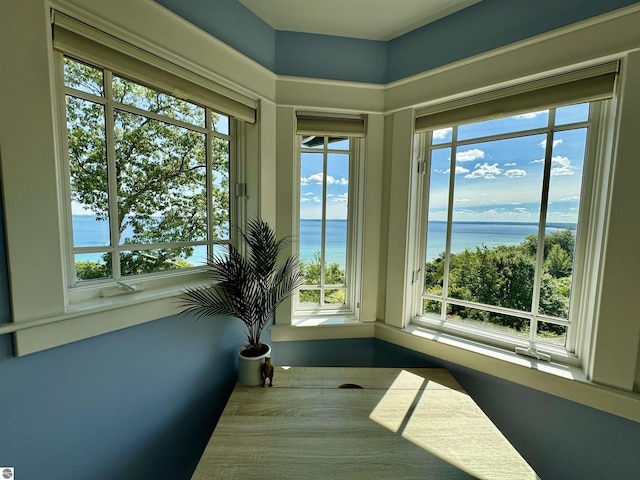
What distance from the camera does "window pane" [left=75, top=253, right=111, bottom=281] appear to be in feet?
3.68

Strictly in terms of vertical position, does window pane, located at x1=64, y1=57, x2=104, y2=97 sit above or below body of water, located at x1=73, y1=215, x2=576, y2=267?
above

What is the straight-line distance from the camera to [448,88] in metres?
1.55

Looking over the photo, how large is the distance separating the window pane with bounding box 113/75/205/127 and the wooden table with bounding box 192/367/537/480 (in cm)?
151

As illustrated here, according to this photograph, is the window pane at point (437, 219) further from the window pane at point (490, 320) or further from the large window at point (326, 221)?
the large window at point (326, 221)

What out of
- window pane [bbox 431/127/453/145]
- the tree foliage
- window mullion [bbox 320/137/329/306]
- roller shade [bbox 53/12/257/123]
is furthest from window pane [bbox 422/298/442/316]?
roller shade [bbox 53/12/257/123]

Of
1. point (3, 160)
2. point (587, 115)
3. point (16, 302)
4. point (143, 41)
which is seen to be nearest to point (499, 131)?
point (587, 115)

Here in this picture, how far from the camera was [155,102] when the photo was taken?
1301 mm

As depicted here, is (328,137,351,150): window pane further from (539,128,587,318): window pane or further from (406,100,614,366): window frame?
(539,128,587,318): window pane

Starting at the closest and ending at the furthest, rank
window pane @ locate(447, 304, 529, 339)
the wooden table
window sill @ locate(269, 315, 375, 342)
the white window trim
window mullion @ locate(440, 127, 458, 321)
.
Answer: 1. the white window trim
2. the wooden table
3. window pane @ locate(447, 304, 529, 339)
4. window mullion @ locate(440, 127, 458, 321)
5. window sill @ locate(269, 315, 375, 342)

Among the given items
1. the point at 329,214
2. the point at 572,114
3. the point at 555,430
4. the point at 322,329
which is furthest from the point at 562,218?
the point at 322,329

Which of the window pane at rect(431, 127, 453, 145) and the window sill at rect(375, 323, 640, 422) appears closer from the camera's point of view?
the window sill at rect(375, 323, 640, 422)

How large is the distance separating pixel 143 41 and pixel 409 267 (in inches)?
72.5

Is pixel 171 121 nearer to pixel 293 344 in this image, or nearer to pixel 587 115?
pixel 293 344

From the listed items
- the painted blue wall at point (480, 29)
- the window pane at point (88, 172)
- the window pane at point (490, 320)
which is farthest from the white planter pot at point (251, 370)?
the painted blue wall at point (480, 29)
